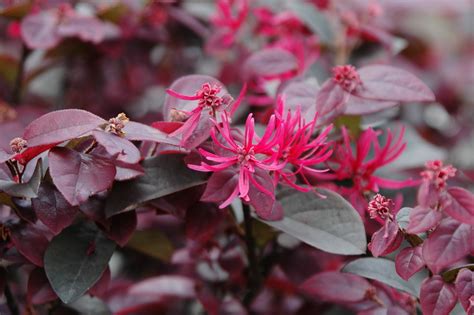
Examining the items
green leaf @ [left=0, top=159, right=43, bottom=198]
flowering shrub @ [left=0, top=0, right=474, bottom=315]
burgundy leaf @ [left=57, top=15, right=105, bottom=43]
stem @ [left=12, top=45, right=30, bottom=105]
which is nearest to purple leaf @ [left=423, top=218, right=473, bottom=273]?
flowering shrub @ [left=0, top=0, right=474, bottom=315]

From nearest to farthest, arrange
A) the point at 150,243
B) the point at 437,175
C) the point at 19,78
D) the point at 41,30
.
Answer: the point at 437,175
the point at 150,243
the point at 41,30
the point at 19,78

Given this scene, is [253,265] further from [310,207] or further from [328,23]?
[328,23]

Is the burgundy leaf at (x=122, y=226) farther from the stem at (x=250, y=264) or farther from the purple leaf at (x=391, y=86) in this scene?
the purple leaf at (x=391, y=86)

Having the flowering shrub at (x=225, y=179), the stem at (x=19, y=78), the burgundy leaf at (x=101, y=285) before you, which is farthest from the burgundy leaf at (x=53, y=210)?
the stem at (x=19, y=78)

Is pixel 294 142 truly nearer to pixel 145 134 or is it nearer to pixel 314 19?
pixel 145 134

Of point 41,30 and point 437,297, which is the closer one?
point 437,297

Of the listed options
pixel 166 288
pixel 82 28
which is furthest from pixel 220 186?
pixel 82 28

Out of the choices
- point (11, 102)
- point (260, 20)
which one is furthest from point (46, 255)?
point (260, 20)
